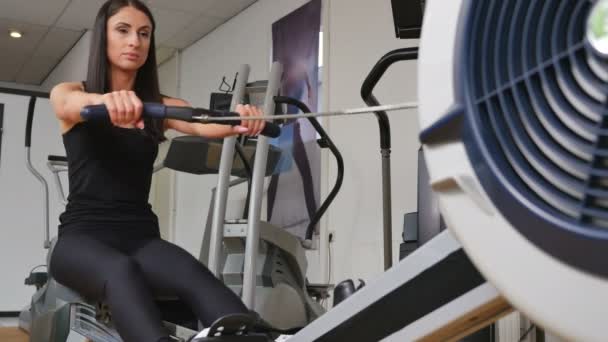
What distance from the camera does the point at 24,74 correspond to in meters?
7.39

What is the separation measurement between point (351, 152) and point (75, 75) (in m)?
3.38

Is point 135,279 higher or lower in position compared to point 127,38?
lower

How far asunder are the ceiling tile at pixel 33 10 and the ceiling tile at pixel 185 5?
0.71 m

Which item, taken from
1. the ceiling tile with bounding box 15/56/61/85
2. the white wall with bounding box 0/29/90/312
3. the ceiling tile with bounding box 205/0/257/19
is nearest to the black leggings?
the ceiling tile with bounding box 205/0/257/19

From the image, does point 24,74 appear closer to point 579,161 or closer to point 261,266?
point 261,266

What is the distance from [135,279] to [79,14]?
4.36 meters

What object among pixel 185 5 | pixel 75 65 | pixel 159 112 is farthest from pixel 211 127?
pixel 75 65

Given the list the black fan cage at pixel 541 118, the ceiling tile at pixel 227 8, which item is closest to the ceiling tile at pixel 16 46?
the ceiling tile at pixel 227 8

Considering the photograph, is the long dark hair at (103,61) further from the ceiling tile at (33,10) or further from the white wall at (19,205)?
the white wall at (19,205)

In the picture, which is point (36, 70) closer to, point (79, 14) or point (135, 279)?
point (79, 14)

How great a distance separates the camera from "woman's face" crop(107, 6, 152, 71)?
171cm

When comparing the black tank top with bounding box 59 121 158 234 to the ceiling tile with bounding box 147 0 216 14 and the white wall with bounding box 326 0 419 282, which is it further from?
the ceiling tile with bounding box 147 0 216 14

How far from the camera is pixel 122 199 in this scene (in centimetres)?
160

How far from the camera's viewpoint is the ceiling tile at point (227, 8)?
4848 millimetres
